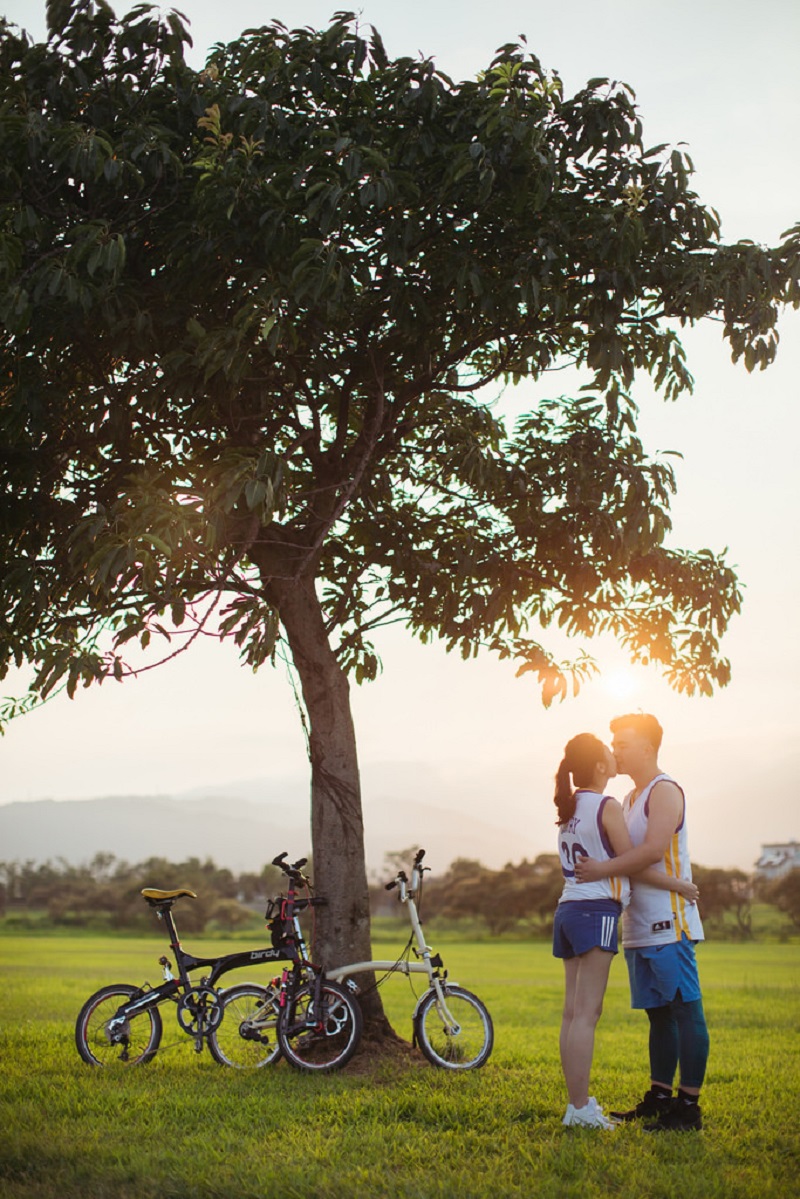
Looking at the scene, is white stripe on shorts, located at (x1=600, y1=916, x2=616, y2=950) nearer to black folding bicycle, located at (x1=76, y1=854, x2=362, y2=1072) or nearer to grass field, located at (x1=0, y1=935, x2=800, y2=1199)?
grass field, located at (x1=0, y1=935, x2=800, y2=1199)

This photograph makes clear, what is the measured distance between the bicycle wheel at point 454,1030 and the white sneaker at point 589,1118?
1970 mm

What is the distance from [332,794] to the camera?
10406 mm

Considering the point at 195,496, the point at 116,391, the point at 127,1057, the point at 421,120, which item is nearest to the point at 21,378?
the point at 116,391

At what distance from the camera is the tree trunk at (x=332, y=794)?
10.1 metres

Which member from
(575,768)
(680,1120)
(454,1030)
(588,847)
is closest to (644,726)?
(575,768)

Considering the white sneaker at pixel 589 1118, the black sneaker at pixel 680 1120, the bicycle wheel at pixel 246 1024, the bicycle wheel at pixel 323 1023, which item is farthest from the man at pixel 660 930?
the bicycle wheel at pixel 246 1024

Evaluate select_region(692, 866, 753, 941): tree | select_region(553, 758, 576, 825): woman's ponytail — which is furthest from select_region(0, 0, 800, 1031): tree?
select_region(692, 866, 753, 941): tree

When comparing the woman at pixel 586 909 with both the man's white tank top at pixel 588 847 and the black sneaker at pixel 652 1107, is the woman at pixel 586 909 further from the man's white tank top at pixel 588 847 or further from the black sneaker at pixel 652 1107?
the black sneaker at pixel 652 1107

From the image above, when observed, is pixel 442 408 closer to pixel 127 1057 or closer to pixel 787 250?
pixel 787 250

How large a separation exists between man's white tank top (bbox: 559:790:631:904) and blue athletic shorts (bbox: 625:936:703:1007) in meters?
0.37

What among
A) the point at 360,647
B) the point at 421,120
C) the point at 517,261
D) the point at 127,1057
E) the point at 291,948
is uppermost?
the point at 421,120

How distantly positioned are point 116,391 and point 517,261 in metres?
3.51

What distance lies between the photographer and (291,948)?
9383 mm

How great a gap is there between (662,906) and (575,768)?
1.00 metres
